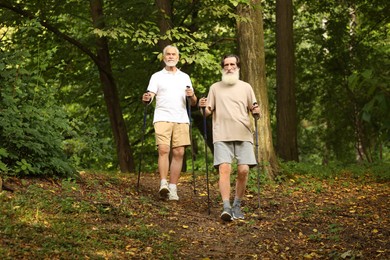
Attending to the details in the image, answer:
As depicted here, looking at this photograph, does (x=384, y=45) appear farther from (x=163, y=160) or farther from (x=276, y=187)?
(x=163, y=160)

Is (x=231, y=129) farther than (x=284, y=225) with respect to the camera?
Yes

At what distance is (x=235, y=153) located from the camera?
781 cm

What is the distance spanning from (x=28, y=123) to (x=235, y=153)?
9.15ft

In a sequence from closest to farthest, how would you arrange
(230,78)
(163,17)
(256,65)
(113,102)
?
(230,78) < (256,65) < (163,17) < (113,102)

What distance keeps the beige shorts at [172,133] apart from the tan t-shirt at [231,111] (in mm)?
845

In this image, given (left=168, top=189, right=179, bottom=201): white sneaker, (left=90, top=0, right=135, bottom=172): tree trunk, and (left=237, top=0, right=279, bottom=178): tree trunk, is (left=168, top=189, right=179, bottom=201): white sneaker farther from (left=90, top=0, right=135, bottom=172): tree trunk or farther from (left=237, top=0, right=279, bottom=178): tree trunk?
(left=90, top=0, right=135, bottom=172): tree trunk

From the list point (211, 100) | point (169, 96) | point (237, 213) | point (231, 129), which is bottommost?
point (237, 213)

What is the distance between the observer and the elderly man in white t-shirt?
859 centimetres

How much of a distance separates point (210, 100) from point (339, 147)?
45.4 ft

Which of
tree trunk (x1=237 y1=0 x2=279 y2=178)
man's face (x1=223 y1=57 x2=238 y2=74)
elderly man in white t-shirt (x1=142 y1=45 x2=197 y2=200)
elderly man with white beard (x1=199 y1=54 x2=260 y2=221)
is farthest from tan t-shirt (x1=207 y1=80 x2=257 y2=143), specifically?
tree trunk (x1=237 y1=0 x2=279 y2=178)

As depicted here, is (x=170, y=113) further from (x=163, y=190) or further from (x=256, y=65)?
(x=256, y=65)

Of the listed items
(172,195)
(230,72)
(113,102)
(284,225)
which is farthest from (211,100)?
(113,102)

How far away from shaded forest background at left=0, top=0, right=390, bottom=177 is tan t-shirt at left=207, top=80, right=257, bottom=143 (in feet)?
4.99

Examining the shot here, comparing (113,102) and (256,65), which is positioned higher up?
(256,65)
